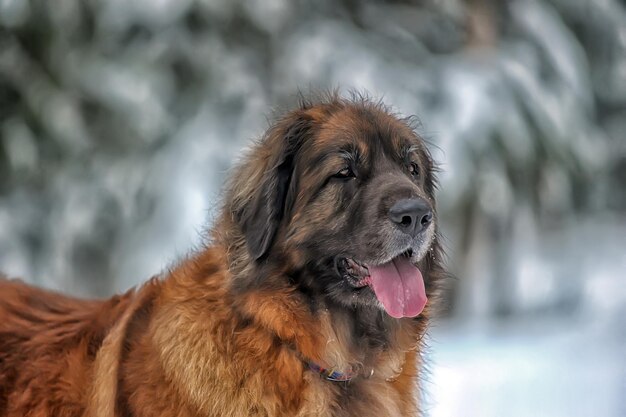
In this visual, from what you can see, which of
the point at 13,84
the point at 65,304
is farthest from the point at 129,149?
the point at 65,304

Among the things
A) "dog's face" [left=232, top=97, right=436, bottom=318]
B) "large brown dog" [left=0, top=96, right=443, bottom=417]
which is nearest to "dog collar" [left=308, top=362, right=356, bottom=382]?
"large brown dog" [left=0, top=96, right=443, bottom=417]

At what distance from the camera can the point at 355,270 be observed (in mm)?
2426

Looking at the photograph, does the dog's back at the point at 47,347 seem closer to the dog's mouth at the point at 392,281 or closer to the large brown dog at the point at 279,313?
the large brown dog at the point at 279,313

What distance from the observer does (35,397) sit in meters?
2.46

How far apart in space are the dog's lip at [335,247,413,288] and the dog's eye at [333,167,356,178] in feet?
1.04

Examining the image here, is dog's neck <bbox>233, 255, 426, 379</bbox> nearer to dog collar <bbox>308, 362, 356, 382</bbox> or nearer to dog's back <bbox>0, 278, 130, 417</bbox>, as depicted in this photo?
dog collar <bbox>308, 362, 356, 382</bbox>

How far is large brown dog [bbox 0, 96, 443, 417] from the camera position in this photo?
2326 mm

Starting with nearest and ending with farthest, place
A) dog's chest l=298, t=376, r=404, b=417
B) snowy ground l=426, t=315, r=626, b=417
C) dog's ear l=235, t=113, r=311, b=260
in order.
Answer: dog's chest l=298, t=376, r=404, b=417, dog's ear l=235, t=113, r=311, b=260, snowy ground l=426, t=315, r=626, b=417

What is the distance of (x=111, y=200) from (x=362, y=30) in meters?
2.63

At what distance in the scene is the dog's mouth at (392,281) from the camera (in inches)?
93.7

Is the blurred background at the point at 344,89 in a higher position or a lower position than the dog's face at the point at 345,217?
higher

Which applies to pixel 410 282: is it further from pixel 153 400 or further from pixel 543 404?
pixel 543 404

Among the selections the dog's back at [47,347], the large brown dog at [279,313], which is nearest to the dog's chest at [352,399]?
the large brown dog at [279,313]

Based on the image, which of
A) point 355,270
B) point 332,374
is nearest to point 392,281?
point 355,270
